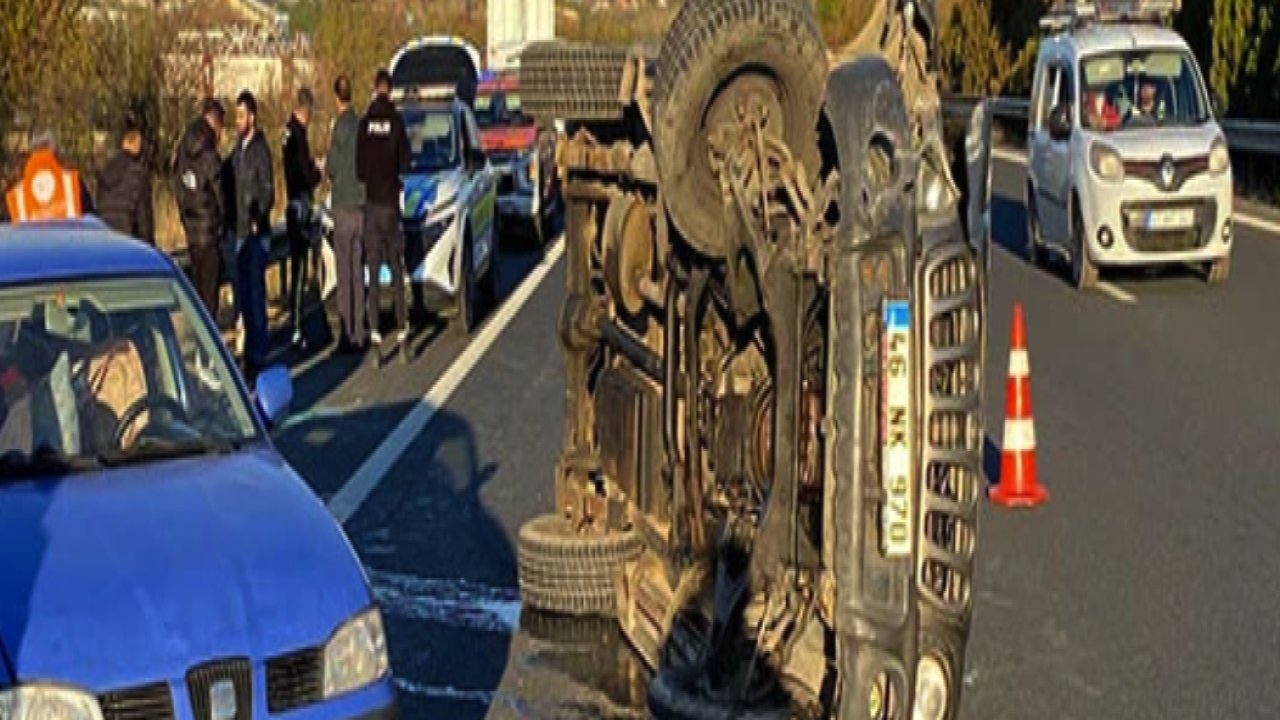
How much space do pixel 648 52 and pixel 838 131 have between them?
7.81 ft

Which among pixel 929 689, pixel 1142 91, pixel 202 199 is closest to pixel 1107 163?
pixel 1142 91

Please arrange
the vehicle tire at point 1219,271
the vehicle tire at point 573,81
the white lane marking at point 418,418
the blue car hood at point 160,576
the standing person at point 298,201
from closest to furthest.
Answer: the blue car hood at point 160,576, the vehicle tire at point 573,81, the white lane marking at point 418,418, the standing person at point 298,201, the vehicle tire at point 1219,271

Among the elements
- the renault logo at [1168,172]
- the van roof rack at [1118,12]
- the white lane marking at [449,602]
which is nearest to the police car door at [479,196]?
the renault logo at [1168,172]

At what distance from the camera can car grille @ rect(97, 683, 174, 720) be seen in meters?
5.02

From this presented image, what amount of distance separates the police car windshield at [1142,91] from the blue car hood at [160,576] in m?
15.4

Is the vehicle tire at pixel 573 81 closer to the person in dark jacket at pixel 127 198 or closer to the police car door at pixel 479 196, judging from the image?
the person in dark jacket at pixel 127 198

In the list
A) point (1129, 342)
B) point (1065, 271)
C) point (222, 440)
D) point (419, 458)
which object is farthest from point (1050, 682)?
point (1065, 271)

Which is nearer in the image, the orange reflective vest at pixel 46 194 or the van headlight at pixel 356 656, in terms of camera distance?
the van headlight at pixel 356 656

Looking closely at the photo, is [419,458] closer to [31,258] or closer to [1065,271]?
[31,258]

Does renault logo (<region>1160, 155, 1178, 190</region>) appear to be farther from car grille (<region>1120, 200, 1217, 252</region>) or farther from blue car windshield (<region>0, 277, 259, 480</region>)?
blue car windshield (<region>0, 277, 259, 480</region>)

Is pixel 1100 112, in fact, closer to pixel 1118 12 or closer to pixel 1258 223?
pixel 1118 12

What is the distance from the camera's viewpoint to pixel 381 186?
15961 mm

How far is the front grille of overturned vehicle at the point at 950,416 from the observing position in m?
5.30

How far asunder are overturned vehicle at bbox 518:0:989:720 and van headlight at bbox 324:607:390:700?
113cm
